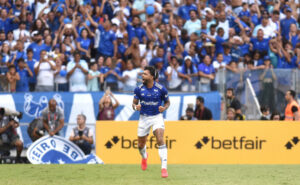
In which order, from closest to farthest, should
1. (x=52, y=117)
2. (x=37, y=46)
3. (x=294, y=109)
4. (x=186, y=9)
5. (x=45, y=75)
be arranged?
1. (x=294, y=109)
2. (x=52, y=117)
3. (x=45, y=75)
4. (x=37, y=46)
5. (x=186, y=9)

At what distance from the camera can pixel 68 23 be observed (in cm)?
2248

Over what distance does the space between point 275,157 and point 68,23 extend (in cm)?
912

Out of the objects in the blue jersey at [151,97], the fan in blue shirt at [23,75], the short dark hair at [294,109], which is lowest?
the short dark hair at [294,109]

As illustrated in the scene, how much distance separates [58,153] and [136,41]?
19.7ft

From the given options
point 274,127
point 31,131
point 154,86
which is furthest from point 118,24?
point 154,86

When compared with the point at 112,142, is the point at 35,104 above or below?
above

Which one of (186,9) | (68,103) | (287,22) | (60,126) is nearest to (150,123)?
(60,126)

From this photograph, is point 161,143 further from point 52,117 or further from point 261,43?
point 261,43

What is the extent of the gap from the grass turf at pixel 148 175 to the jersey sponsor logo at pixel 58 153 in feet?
4.21

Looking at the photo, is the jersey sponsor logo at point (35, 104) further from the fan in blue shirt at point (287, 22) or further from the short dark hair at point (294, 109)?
the fan in blue shirt at point (287, 22)

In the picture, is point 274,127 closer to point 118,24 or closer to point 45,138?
point 45,138

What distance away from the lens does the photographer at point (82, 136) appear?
1706 centimetres

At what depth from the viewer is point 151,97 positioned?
504 inches

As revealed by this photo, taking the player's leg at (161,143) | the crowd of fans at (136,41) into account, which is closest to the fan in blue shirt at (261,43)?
the crowd of fans at (136,41)
